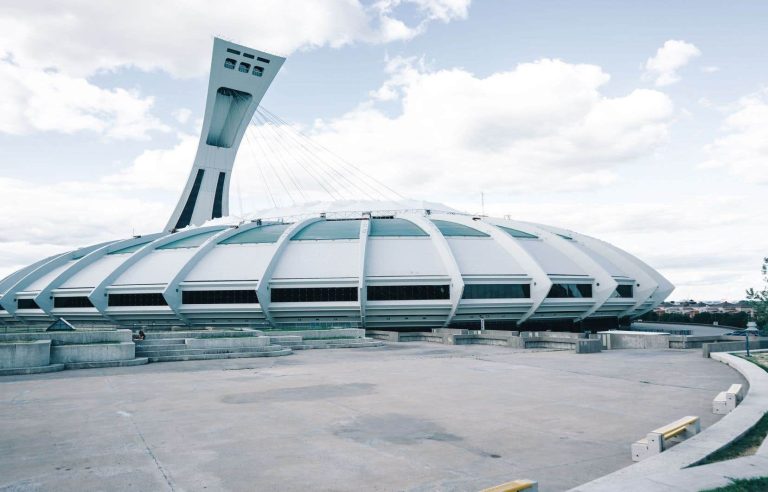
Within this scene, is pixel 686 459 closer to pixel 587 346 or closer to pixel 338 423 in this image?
pixel 338 423

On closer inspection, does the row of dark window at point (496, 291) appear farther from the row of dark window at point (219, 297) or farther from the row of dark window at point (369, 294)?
the row of dark window at point (219, 297)

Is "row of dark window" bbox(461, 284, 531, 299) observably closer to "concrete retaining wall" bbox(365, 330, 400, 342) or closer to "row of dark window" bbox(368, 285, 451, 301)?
"row of dark window" bbox(368, 285, 451, 301)

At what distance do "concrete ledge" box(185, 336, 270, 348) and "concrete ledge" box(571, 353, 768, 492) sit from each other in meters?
23.0

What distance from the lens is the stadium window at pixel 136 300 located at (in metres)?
45.4

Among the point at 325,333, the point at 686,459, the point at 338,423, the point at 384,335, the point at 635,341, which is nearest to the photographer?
the point at 686,459

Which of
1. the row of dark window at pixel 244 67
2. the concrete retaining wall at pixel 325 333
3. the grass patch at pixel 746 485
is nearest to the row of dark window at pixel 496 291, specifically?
the concrete retaining wall at pixel 325 333

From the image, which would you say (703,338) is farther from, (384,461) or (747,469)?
(384,461)

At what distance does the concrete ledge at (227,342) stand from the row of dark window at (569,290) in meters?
24.9

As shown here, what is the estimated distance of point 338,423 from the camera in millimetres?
12742

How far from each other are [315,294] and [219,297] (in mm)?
8048

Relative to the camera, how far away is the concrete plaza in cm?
909

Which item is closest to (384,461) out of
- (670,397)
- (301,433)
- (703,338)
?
(301,433)

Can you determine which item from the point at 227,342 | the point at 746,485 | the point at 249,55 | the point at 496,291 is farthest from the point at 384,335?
the point at 249,55

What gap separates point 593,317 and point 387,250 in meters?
19.9
